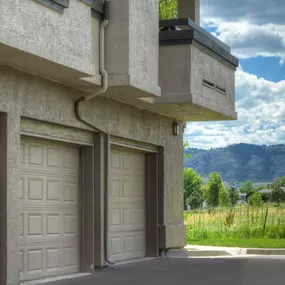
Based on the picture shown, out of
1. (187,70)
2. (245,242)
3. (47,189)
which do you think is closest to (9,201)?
(47,189)

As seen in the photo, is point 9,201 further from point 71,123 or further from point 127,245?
point 127,245

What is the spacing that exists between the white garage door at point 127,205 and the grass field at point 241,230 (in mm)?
4520

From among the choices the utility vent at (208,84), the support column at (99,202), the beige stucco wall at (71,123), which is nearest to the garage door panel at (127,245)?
the beige stucco wall at (71,123)

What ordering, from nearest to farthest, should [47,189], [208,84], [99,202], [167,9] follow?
[47,189] → [99,202] → [208,84] → [167,9]

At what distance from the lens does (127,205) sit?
17.0m

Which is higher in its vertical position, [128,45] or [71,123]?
[128,45]

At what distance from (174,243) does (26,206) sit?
6613 mm

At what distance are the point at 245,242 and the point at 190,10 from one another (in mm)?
6836

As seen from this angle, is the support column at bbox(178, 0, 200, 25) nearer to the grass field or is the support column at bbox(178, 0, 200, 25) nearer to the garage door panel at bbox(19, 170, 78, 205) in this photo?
the garage door panel at bbox(19, 170, 78, 205)

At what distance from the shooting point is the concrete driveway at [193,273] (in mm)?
13055

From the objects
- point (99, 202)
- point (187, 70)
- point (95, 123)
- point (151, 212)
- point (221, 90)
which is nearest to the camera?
point (95, 123)

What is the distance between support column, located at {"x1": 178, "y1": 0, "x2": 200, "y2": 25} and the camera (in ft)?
62.0

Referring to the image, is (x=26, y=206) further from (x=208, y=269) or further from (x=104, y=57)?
(x=208, y=269)

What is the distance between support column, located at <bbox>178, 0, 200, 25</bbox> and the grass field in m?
6.11
